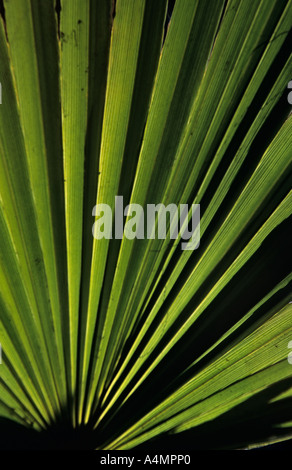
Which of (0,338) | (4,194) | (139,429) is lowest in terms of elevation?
(139,429)

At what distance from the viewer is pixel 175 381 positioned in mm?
962

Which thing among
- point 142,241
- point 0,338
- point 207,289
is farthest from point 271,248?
point 0,338

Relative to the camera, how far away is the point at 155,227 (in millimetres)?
843

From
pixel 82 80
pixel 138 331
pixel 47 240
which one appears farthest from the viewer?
pixel 138 331

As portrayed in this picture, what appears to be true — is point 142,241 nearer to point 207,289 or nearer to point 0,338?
point 207,289

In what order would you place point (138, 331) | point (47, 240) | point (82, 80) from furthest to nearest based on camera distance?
point (138, 331)
point (47, 240)
point (82, 80)

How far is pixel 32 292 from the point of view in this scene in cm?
88

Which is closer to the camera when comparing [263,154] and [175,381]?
[263,154]

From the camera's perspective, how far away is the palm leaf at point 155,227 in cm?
66

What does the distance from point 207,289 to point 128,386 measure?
359mm

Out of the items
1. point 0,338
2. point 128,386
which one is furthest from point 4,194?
point 128,386

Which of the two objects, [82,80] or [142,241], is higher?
[82,80]

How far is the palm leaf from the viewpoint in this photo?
656 millimetres

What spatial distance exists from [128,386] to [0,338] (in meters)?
0.37
